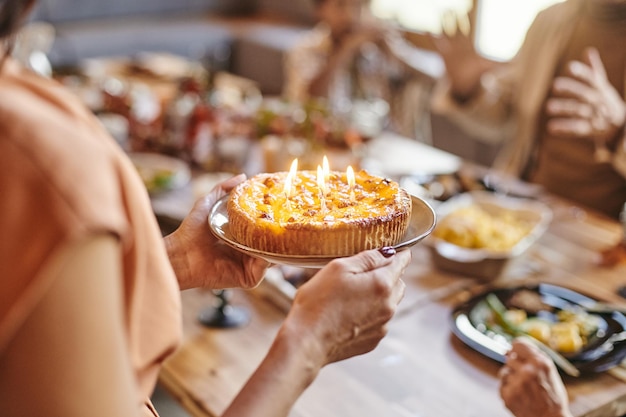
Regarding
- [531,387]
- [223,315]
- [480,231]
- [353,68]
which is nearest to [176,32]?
[353,68]

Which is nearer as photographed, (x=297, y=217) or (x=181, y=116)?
(x=297, y=217)

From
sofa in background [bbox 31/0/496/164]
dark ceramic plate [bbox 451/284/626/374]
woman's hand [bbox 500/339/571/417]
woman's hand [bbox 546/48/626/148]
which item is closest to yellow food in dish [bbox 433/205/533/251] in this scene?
dark ceramic plate [bbox 451/284/626/374]

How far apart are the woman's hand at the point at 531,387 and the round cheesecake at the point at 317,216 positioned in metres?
0.43

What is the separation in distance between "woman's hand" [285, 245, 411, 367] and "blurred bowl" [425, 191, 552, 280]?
2.98 feet

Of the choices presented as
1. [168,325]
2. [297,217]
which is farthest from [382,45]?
[168,325]

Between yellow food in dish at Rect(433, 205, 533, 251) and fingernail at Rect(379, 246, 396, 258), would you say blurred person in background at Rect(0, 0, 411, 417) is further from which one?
yellow food in dish at Rect(433, 205, 533, 251)

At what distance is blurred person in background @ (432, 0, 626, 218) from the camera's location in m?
2.83

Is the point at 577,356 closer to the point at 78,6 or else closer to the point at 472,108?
the point at 472,108

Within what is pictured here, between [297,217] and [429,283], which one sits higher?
[297,217]

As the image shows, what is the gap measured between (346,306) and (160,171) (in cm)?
172

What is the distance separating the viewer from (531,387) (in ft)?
4.29

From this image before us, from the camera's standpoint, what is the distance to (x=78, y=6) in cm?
636

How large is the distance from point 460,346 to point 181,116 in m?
1.64

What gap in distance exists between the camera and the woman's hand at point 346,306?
3.14 ft
